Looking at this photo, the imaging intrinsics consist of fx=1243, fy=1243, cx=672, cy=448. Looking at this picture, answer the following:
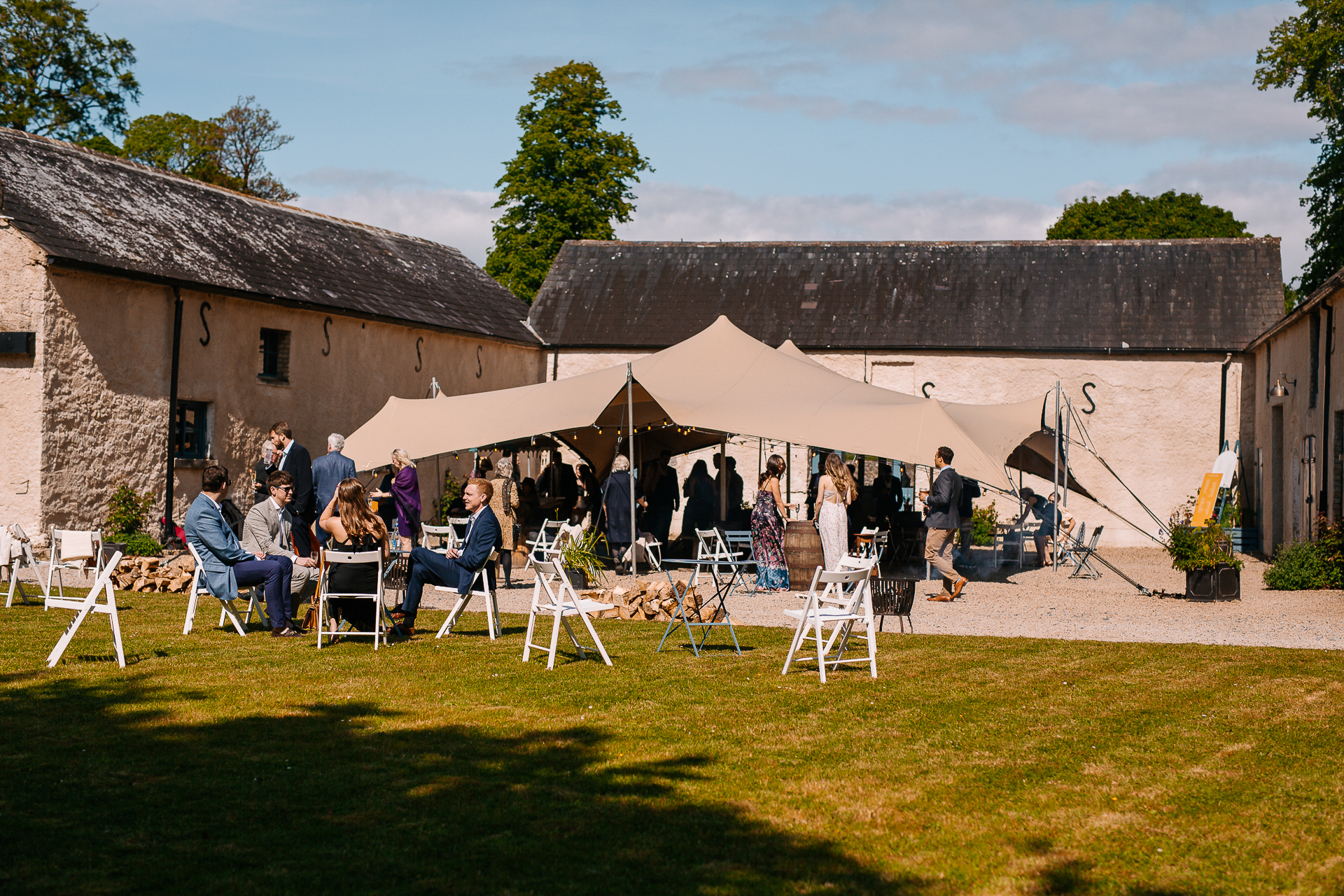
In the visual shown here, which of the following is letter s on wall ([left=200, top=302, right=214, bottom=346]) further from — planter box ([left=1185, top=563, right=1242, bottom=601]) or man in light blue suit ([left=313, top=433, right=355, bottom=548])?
planter box ([left=1185, top=563, right=1242, bottom=601])

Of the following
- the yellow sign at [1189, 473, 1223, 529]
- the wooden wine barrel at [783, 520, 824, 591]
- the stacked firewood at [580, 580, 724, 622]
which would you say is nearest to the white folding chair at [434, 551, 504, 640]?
the stacked firewood at [580, 580, 724, 622]

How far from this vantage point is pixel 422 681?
720 centimetres

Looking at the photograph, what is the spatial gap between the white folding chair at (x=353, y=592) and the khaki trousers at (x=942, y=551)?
5859 millimetres

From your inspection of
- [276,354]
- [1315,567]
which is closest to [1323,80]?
[1315,567]

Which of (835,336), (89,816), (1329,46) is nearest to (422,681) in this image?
(89,816)

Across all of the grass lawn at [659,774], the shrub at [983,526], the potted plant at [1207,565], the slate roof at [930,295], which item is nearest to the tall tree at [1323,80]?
the slate roof at [930,295]

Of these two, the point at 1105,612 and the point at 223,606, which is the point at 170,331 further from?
the point at 1105,612

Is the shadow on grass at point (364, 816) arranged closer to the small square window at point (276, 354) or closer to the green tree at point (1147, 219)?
the small square window at point (276, 354)

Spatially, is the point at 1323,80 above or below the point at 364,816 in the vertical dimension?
above

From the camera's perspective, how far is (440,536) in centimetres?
1580

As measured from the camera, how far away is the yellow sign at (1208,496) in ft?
61.8

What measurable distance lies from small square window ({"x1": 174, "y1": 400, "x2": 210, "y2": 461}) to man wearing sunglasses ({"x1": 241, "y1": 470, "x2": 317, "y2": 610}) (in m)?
6.75

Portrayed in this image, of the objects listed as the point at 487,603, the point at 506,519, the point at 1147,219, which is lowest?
the point at 487,603

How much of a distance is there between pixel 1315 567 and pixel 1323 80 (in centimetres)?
1503
